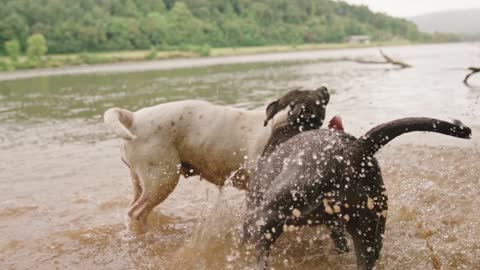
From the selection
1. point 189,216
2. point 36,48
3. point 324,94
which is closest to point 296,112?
point 324,94

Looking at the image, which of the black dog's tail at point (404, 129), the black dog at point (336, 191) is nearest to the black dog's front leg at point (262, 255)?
the black dog at point (336, 191)

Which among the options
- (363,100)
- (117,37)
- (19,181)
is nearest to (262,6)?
(117,37)

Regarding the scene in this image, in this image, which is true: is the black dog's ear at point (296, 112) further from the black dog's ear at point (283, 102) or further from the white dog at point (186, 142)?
the white dog at point (186, 142)

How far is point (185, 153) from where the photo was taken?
18.0 ft

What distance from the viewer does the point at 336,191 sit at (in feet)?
11.0

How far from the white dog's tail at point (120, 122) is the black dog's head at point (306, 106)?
1649 mm

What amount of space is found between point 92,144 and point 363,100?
9.96 metres

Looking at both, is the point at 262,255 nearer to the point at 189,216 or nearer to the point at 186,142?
the point at 186,142

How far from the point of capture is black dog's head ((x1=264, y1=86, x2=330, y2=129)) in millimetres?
4398

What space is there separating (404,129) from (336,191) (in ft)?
1.97

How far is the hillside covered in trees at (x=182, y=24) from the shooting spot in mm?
96562

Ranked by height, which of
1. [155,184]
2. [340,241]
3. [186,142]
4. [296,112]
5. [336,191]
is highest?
[296,112]

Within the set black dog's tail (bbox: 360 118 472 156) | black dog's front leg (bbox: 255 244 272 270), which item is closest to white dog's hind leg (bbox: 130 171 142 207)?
black dog's front leg (bbox: 255 244 272 270)

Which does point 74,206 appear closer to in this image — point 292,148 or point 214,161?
point 214,161
